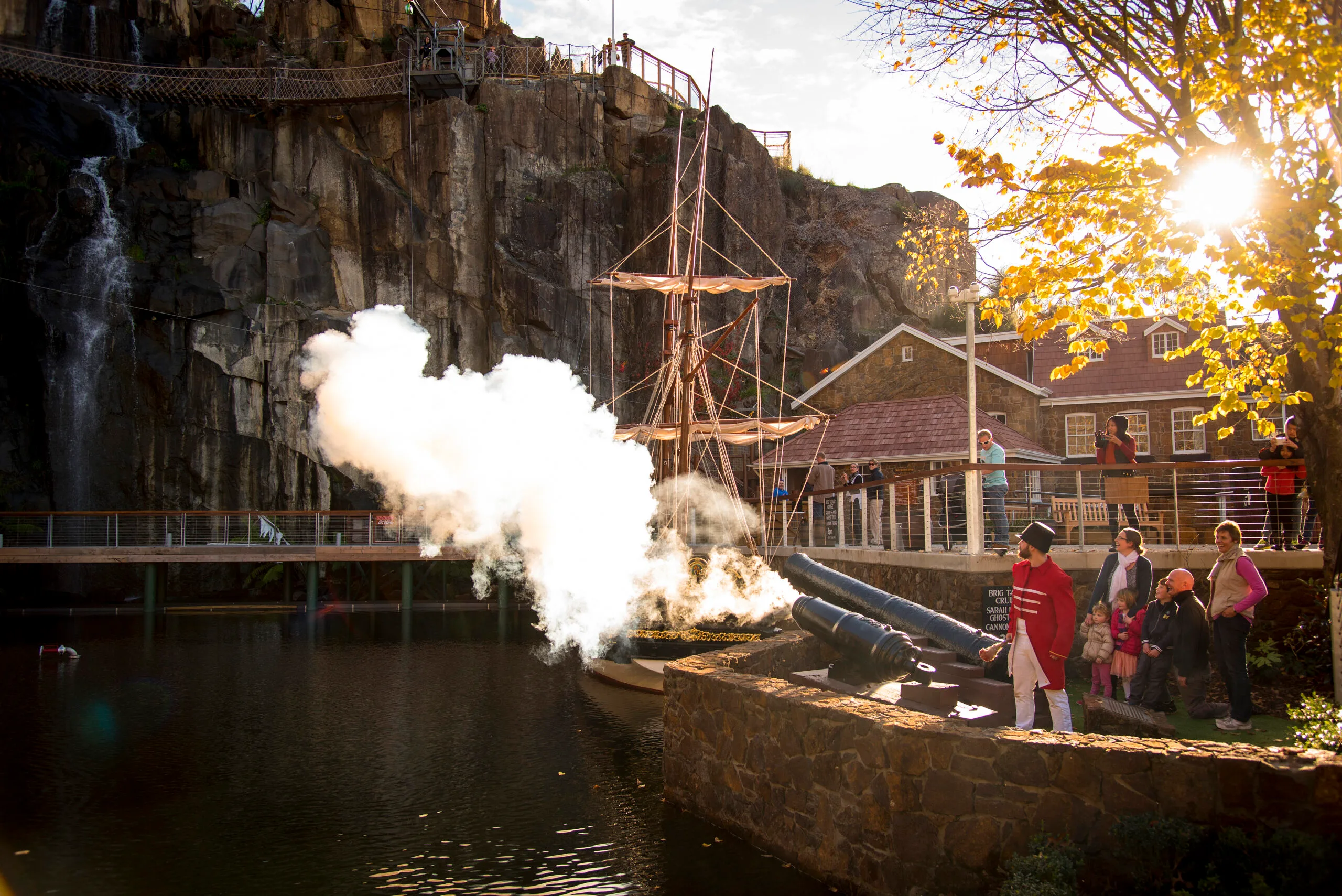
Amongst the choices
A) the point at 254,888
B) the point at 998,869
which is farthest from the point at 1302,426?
the point at 254,888

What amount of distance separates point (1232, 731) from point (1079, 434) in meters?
22.5

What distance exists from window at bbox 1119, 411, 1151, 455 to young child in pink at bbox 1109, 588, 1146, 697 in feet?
67.4

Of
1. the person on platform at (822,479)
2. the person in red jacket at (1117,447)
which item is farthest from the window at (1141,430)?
the person in red jacket at (1117,447)

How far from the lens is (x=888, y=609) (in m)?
11.3

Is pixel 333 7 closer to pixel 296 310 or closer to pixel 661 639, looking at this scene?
pixel 296 310

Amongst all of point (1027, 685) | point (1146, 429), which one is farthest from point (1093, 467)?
point (1146, 429)

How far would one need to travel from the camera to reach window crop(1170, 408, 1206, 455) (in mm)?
27781

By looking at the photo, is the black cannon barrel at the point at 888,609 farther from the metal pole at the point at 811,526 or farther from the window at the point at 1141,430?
the window at the point at 1141,430

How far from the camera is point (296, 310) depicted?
122 ft

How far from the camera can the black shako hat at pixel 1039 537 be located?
808 centimetres

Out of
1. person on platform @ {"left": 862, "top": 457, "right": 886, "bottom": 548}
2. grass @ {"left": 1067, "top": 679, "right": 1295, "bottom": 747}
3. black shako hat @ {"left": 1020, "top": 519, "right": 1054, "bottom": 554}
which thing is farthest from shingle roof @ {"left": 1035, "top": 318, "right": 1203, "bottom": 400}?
black shako hat @ {"left": 1020, "top": 519, "right": 1054, "bottom": 554}

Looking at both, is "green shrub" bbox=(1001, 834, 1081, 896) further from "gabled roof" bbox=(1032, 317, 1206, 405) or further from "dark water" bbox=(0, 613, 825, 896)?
"gabled roof" bbox=(1032, 317, 1206, 405)

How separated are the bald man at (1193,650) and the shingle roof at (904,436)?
650 inches

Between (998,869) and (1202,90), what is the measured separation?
22.9 feet
